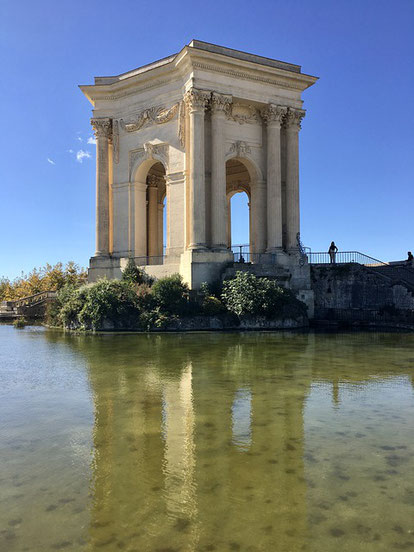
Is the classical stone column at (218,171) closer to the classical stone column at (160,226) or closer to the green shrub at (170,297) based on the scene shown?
the green shrub at (170,297)

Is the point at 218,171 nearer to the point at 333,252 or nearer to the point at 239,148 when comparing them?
the point at 239,148

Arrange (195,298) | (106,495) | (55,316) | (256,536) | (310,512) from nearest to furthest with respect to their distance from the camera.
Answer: (256,536) → (310,512) → (106,495) → (195,298) → (55,316)

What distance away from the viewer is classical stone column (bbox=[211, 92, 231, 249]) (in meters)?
25.1

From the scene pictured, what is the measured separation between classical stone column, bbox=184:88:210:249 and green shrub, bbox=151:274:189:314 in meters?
2.80

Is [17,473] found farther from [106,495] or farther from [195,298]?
[195,298]

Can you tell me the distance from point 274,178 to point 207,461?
2405cm

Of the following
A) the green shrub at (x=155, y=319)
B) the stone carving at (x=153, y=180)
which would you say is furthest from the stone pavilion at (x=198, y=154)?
the stone carving at (x=153, y=180)

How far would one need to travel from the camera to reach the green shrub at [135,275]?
2598 cm

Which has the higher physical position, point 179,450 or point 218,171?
point 218,171

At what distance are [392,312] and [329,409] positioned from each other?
699 inches

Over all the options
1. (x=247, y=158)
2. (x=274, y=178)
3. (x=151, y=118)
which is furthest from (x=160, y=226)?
(x=274, y=178)

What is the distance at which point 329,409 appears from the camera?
266 inches

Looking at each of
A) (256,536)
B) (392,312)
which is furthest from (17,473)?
(392,312)

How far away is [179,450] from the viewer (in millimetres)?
4996
